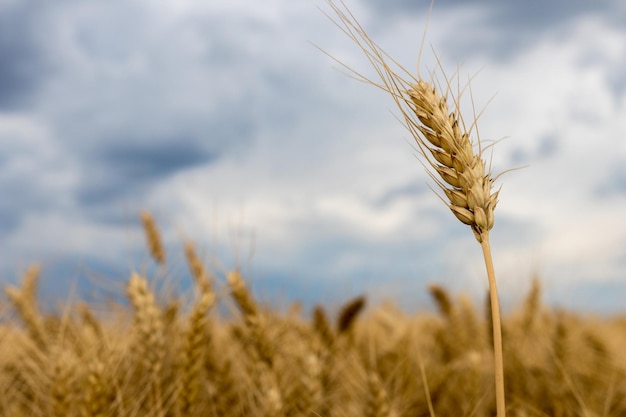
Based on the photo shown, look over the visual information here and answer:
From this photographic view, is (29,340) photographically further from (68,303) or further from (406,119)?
(406,119)

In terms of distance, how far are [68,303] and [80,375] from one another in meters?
0.52

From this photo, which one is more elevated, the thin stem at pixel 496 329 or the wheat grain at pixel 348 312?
the wheat grain at pixel 348 312

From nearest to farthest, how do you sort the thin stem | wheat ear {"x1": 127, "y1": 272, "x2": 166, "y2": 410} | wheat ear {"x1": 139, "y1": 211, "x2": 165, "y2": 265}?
the thin stem → wheat ear {"x1": 127, "y1": 272, "x2": 166, "y2": 410} → wheat ear {"x1": 139, "y1": 211, "x2": 165, "y2": 265}

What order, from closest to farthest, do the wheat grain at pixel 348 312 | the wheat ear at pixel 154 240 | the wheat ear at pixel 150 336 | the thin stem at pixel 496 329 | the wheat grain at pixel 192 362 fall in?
the thin stem at pixel 496 329 → the wheat grain at pixel 192 362 → the wheat ear at pixel 150 336 → the wheat grain at pixel 348 312 → the wheat ear at pixel 154 240

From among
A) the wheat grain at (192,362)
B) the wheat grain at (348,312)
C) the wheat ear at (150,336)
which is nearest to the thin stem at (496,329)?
the wheat grain at (192,362)

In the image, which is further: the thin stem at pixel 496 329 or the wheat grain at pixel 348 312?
the wheat grain at pixel 348 312

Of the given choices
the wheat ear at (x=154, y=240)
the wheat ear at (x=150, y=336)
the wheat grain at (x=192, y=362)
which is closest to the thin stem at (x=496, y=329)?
the wheat grain at (x=192, y=362)

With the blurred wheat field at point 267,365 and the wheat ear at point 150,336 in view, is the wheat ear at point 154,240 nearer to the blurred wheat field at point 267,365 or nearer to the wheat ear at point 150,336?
the blurred wheat field at point 267,365

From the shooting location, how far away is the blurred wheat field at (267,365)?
7.98ft

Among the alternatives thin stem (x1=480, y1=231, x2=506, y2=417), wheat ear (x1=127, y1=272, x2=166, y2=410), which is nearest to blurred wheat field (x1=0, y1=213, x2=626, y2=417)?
wheat ear (x1=127, y1=272, x2=166, y2=410)

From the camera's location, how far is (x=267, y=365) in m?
2.72

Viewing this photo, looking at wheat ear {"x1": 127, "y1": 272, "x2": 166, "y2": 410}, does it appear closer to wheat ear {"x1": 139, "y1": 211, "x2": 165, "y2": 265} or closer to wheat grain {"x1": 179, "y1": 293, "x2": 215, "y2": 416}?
wheat grain {"x1": 179, "y1": 293, "x2": 215, "y2": 416}

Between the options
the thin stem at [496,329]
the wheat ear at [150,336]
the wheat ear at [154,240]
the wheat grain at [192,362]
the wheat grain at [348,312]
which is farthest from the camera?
the wheat ear at [154,240]

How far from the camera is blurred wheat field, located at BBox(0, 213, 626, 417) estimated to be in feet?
7.98
